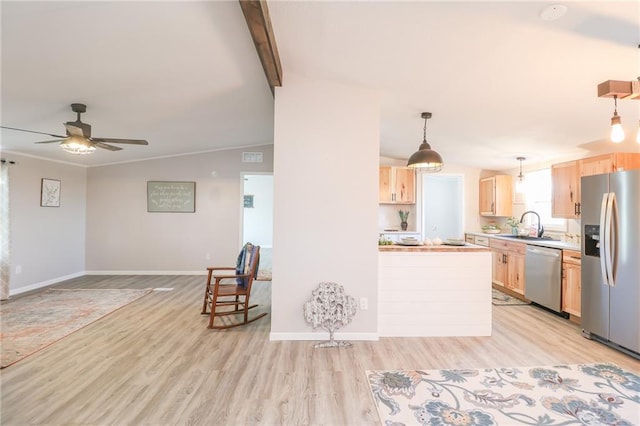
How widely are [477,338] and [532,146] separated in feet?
9.89

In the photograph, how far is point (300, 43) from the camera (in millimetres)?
2570

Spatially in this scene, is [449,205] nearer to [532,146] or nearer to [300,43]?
[532,146]

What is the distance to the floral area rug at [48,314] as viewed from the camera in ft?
9.64

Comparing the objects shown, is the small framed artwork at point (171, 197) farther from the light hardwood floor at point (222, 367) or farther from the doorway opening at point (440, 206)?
the doorway opening at point (440, 206)

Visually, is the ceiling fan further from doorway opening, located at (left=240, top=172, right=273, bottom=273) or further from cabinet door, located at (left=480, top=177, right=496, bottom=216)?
doorway opening, located at (left=240, top=172, right=273, bottom=273)

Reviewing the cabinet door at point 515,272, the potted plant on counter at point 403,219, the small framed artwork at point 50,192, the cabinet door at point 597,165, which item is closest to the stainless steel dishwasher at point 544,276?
the cabinet door at point 515,272

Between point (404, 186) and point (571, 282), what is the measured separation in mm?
3220

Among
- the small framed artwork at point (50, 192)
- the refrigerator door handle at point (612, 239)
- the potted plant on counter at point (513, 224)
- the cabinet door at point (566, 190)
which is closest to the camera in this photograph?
the refrigerator door handle at point (612, 239)

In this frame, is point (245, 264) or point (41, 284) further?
point (41, 284)

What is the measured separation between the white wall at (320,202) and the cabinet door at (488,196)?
3.82 meters

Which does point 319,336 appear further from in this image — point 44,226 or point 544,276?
point 44,226

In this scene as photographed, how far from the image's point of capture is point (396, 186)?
245 inches

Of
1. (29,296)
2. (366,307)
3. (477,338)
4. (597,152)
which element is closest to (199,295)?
(29,296)

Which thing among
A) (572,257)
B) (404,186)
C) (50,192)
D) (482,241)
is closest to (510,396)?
(572,257)
